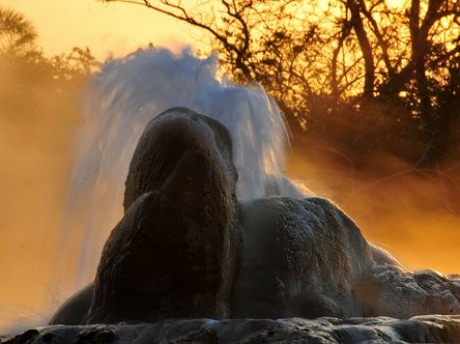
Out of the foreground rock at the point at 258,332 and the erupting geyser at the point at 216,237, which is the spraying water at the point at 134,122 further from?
the foreground rock at the point at 258,332

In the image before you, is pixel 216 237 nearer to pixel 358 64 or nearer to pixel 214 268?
pixel 214 268

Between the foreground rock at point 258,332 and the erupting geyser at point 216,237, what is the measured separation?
1 cm

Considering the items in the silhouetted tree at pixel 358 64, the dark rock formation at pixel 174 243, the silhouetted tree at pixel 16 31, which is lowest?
the dark rock formation at pixel 174 243

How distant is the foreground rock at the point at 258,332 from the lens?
4473mm

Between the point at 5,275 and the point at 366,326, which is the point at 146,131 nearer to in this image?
the point at 366,326

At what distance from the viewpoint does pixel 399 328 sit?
476 centimetres

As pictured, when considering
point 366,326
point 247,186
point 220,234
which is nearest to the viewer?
point 366,326

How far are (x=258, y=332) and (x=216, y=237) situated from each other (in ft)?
4.64

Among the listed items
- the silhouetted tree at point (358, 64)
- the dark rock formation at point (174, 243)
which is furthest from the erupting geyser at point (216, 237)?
the silhouetted tree at point (358, 64)

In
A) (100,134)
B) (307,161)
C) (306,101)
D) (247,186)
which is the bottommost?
(247,186)

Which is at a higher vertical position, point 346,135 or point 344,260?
point 346,135

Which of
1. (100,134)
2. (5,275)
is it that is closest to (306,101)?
(5,275)

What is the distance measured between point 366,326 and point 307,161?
14.2 metres

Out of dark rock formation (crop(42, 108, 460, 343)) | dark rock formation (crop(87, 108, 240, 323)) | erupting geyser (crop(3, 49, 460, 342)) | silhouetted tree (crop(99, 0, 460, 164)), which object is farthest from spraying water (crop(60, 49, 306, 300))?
silhouetted tree (crop(99, 0, 460, 164))
